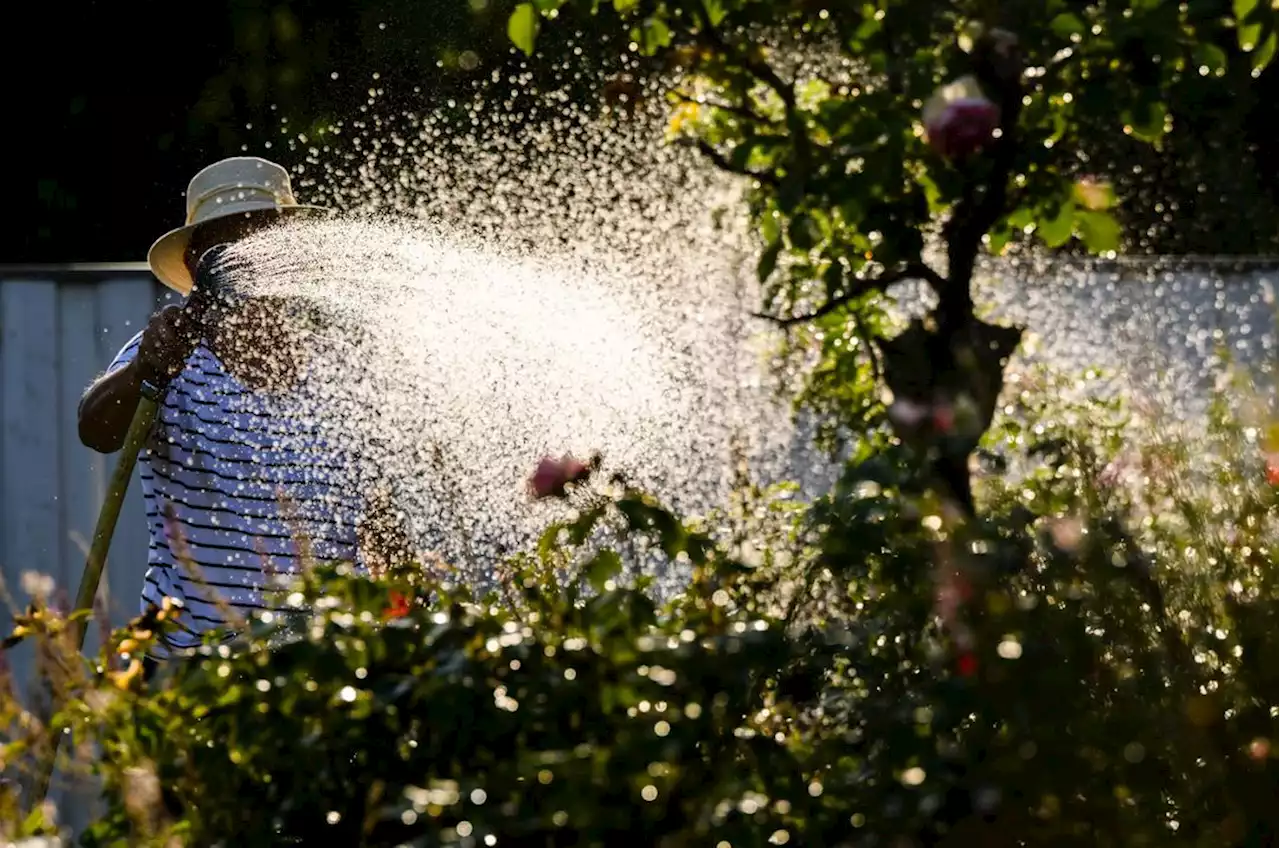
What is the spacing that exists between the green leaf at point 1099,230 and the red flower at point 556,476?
0.73 metres

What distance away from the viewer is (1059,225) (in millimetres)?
2389

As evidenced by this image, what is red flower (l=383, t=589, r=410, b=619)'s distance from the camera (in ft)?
6.47

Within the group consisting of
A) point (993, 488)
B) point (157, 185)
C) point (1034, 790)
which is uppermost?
point (157, 185)

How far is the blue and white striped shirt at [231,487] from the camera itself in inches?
136

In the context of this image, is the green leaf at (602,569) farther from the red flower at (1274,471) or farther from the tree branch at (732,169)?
the red flower at (1274,471)

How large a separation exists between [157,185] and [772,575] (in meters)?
A: 7.17

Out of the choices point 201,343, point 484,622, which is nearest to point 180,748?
point 484,622

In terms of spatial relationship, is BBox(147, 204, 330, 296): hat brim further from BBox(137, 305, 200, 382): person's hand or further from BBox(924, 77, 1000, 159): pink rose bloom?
BBox(924, 77, 1000, 159): pink rose bloom

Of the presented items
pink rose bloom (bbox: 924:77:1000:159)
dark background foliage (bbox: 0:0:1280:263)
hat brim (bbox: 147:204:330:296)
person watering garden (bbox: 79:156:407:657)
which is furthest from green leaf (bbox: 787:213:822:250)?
dark background foliage (bbox: 0:0:1280:263)

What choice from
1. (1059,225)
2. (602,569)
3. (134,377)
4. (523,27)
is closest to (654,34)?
(523,27)

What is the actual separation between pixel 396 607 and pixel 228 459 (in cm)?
158

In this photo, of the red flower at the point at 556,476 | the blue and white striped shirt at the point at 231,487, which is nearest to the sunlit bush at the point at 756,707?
the red flower at the point at 556,476

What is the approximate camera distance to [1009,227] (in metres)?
2.54

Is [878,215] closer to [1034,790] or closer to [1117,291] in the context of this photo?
[1034,790]
